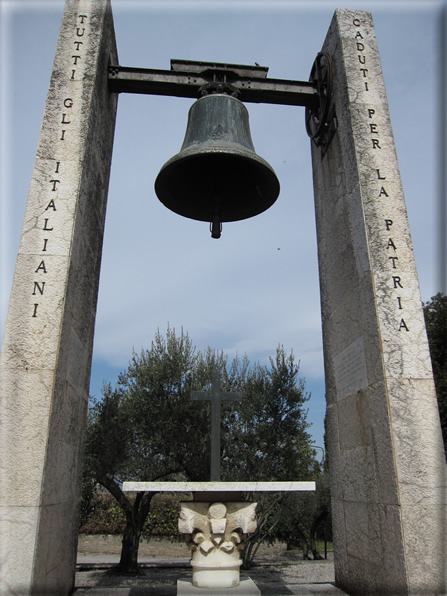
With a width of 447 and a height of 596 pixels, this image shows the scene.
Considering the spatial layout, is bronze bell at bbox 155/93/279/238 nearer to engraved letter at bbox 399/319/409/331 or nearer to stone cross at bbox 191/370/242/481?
stone cross at bbox 191/370/242/481

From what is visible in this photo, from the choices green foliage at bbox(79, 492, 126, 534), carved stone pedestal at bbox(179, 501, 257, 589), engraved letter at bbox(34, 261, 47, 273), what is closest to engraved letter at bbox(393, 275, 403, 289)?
carved stone pedestal at bbox(179, 501, 257, 589)

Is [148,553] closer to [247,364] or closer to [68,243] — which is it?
[247,364]

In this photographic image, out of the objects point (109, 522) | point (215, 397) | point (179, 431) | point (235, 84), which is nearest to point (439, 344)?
point (179, 431)

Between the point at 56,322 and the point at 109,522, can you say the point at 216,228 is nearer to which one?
the point at 56,322

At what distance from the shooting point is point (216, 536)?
3539mm

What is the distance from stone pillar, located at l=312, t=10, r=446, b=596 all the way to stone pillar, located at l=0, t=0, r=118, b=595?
2.51 m

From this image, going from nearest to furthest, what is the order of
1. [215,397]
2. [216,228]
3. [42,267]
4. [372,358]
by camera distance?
[42,267] → [372,358] → [215,397] → [216,228]

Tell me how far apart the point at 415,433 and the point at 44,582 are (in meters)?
2.88

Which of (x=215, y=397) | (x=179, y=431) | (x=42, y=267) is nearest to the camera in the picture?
(x=42, y=267)

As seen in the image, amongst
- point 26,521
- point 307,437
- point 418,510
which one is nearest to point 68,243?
point 26,521

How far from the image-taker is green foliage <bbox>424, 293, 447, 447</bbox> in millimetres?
17766

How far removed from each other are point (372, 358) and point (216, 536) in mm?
1882

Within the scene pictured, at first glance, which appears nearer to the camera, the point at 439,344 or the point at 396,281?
the point at 396,281

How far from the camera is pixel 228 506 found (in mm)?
3652
